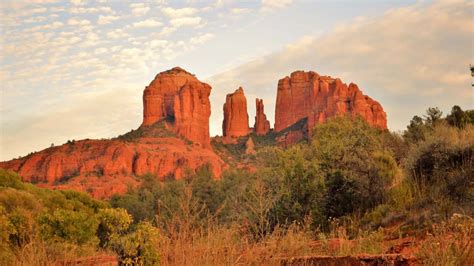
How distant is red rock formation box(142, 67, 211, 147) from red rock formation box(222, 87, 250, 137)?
23.2ft

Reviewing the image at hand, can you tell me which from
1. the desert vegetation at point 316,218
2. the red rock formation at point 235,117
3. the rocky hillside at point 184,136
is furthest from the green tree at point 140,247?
the red rock formation at point 235,117

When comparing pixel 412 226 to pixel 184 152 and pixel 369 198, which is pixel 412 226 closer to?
pixel 369 198

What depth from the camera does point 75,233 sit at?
836 inches

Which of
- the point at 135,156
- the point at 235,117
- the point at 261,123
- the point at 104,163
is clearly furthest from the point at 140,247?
the point at 261,123

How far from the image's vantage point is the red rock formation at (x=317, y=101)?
352 ft

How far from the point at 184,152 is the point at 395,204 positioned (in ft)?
291

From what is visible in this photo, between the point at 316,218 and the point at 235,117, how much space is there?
113243 mm

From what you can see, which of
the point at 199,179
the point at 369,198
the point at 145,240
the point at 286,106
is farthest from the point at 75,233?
the point at 286,106

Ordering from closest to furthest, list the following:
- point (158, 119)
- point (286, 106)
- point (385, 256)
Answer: point (385, 256)
point (158, 119)
point (286, 106)

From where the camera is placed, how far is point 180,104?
381ft

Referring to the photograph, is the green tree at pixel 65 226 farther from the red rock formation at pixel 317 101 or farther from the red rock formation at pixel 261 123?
the red rock formation at pixel 261 123

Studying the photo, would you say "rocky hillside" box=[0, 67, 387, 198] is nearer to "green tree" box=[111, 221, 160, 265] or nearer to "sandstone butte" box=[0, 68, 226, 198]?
"sandstone butte" box=[0, 68, 226, 198]

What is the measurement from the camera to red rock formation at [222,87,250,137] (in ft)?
419

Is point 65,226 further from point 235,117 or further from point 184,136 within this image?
point 235,117
